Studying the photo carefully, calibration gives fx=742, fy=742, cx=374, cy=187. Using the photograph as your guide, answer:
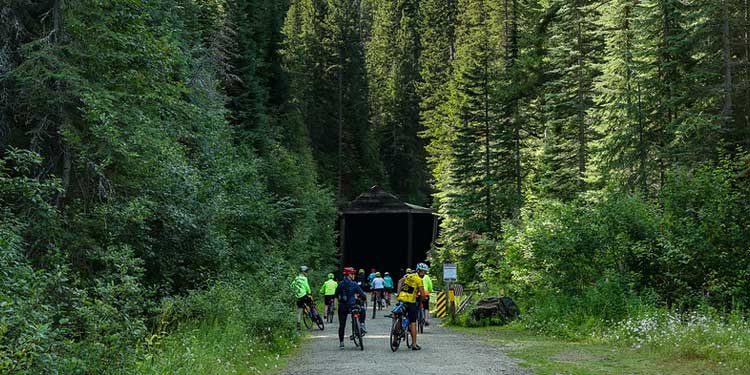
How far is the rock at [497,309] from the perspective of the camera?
76.8ft

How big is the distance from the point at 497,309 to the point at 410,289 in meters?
8.73

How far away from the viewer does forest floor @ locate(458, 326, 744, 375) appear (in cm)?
1192

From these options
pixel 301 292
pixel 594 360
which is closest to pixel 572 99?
pixel 301 292

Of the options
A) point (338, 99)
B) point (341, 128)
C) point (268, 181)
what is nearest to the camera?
point (268, 181)

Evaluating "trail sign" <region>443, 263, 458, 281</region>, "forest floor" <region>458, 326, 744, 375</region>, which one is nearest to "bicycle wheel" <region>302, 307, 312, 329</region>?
"trail sign" <region>443, 263, 458, 281</region>

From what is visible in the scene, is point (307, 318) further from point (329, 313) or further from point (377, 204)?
point (377, 204)

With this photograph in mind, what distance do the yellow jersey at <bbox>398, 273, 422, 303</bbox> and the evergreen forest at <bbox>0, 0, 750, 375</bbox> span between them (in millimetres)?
2689

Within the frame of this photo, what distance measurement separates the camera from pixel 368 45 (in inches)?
3629

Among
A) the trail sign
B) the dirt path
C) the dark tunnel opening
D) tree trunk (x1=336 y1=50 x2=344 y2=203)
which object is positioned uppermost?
tree trunk (x1=336 y1=50 x2=344 y2=203)

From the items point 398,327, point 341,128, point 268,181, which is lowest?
point 398,327

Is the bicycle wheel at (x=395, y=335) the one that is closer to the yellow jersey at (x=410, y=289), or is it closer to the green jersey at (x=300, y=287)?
the yellow jersey at (x=410, y=289)

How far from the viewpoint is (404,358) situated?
1391cm

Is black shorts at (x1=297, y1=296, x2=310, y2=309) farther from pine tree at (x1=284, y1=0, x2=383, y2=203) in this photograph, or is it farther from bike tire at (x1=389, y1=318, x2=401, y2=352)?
pine tree at (x1=284, y1=0, x2=383, y2=203)

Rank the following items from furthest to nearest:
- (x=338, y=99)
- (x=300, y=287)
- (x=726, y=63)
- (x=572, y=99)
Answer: (x=338, y=99) → (x=572, y=99) → (x=726, y=63) → (x=300, y=287)
